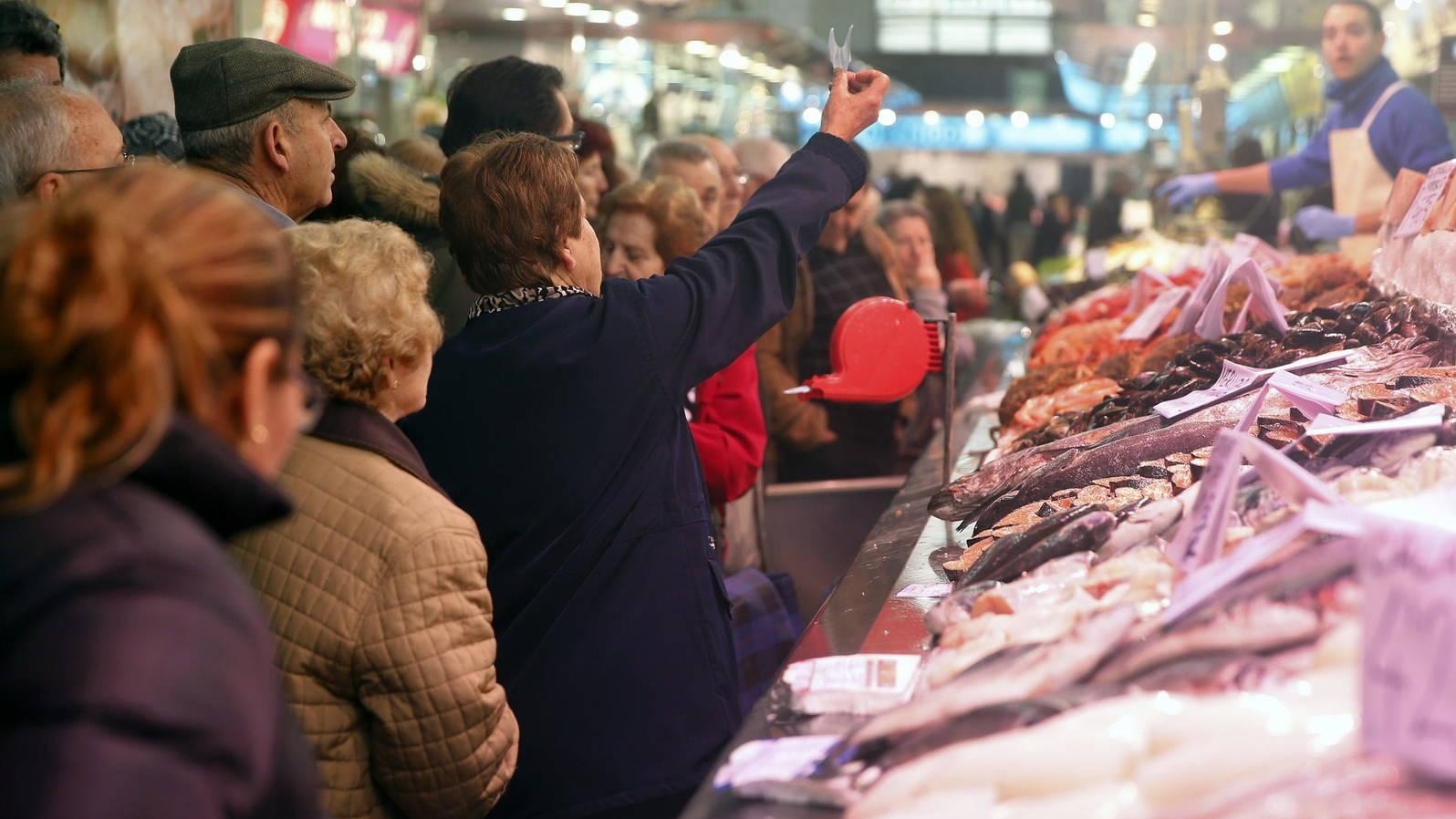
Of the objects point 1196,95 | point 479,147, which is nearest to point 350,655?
point 479,147

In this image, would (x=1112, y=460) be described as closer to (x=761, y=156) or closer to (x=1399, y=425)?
(x=1399, y=425)

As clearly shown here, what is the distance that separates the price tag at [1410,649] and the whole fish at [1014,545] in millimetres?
926

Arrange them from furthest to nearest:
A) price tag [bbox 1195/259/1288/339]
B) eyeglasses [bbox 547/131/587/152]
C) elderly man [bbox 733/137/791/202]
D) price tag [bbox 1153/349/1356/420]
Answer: elderly man [bbox 733/137/791/202] < eyeglasses [bbox 547/131/587/152] < price tag [bbox 1195/259/1288/339] < price tag [bbox 1153/349/1356/420]

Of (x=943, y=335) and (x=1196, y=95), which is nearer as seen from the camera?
(x=943, y=335)

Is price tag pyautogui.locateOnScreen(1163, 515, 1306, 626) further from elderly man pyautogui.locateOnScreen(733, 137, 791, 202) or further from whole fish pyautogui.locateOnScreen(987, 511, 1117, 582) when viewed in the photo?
elderly man pyautogui.locateOnScreen(733, 137, 791, 202)

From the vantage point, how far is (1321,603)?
1.54 m

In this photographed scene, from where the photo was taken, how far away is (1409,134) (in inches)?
218

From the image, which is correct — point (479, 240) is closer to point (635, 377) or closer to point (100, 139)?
point (635, 377)

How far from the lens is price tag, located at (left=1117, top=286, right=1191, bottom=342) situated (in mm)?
4262

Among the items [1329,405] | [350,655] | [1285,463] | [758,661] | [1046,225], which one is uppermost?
[1285,463]

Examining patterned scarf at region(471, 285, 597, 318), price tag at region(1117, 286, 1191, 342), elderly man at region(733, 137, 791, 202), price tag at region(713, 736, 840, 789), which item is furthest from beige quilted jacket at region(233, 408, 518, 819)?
elderly man at region(733, 137, 791, 202)

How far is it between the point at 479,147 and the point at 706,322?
0.56 m

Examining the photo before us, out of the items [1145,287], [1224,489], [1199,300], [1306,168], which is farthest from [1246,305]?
[1306,168]

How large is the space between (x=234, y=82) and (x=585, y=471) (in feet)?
4.00
